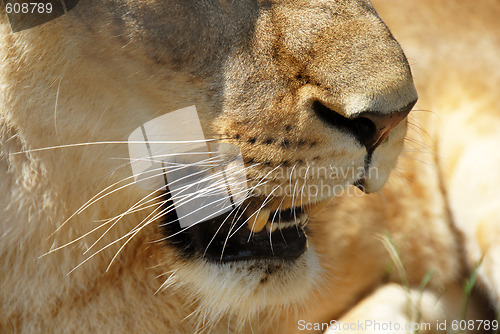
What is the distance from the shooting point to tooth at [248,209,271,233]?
1.51 metres

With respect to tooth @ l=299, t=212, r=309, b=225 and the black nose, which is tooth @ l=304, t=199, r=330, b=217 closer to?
tooth @ l=299, t=212, r=309, b=225

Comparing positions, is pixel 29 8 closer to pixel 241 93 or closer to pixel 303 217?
pixel 241 93

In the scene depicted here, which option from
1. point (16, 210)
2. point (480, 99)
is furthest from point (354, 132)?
point (480, 99)

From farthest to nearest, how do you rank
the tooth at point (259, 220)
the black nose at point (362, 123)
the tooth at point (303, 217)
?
the tooth at point (303, 217) < the tooth at point (259, 220) < the black nose at point (362, 123)

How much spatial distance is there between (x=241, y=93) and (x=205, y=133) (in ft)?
0.39

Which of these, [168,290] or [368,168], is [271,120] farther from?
[168,290]

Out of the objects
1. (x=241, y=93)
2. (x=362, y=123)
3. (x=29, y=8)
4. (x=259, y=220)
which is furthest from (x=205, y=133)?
(x=29, y=8)

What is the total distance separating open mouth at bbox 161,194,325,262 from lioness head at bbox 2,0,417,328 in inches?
0.5

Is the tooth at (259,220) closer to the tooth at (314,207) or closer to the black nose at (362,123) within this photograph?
the tooth at (314,207)

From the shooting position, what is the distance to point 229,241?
5.27 ft

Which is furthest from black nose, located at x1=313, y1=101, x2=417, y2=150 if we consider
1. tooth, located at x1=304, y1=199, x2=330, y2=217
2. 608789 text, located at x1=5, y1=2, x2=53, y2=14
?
608789 text, located at x1=5, y1=2, x2=53, y2=14

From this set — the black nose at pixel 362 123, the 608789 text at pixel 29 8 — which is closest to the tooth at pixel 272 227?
the black nose at pixel 362 123

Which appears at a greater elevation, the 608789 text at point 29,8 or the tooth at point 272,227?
the 608789 text at point 29,8

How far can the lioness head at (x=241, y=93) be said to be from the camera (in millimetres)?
1385
